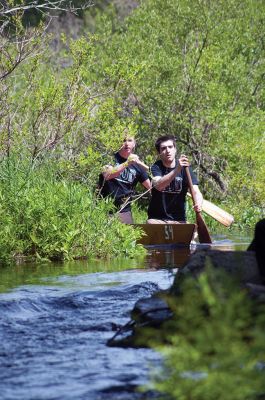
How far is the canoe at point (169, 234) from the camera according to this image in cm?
1457

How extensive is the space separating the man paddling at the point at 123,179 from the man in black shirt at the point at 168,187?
1.02 ft

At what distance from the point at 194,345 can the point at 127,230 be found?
30.0ft

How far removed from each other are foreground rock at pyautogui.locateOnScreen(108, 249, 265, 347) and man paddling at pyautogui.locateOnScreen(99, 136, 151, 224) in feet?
24.1

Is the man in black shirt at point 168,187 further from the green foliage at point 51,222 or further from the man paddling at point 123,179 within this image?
the green foliage at point 51,222

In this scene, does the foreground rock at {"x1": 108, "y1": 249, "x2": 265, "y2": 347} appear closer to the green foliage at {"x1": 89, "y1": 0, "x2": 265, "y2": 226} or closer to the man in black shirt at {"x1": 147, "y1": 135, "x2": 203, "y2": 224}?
the man in black shirt at {"x1": 147, "y1": 135, "x2": 203, "y2": 224}

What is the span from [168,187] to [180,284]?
7.86 metres

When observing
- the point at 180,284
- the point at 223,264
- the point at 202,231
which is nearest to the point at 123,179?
the point at 202,231

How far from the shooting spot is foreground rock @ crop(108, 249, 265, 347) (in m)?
6.79

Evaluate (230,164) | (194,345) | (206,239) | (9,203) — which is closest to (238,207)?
(230,164)

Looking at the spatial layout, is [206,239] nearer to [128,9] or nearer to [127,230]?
[127,230]

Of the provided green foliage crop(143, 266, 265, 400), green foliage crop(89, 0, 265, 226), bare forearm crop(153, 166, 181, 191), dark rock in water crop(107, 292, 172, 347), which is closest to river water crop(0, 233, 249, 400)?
dark rock in water crop(107, 292, 172, 347)

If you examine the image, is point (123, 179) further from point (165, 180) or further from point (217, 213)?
point (217, 213)

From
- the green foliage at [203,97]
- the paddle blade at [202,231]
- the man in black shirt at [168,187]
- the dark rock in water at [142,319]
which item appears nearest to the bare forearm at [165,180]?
the man in black shirt at [168,187]

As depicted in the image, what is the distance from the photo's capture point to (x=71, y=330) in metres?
7.69
